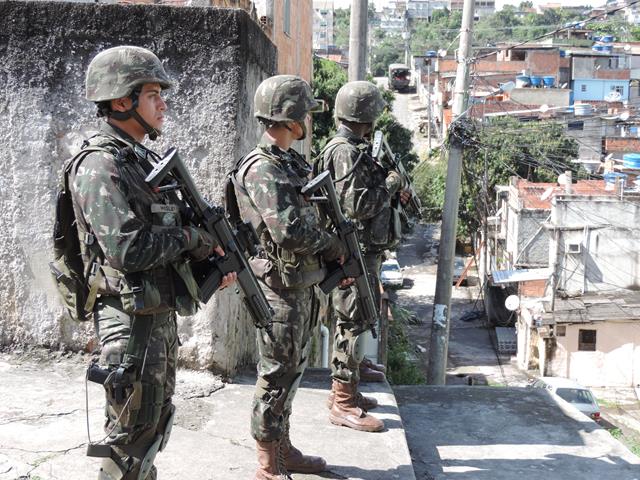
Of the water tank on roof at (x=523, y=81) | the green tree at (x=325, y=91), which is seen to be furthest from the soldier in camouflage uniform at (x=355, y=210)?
the water tank on roof at (x=523, y=81)

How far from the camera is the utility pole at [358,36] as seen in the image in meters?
8.66

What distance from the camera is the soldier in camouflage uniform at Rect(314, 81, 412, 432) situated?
4.42m

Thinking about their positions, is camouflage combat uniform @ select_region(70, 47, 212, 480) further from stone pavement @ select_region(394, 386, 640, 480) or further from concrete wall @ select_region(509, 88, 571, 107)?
concrete wall @ select_region(509, 88, 571, 107)

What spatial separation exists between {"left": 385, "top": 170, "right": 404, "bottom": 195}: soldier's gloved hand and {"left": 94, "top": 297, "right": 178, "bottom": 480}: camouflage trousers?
2167mm

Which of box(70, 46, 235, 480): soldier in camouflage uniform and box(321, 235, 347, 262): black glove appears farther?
box(321, 235, 347, 262): black glove

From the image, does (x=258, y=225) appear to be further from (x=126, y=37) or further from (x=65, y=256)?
(x=126, y=37)

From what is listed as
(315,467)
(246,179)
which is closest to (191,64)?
(246,179)

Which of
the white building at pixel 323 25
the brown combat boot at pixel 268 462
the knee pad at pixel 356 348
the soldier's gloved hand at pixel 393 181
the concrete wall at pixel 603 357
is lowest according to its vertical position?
the concrete wall at pixel 603 357

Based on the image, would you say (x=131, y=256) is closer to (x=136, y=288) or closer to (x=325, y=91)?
(x=136, y=288)

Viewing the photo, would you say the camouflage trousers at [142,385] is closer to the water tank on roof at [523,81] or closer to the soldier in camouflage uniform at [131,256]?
the soldier in camouflage uniform at [131,256]

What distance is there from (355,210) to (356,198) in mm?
68

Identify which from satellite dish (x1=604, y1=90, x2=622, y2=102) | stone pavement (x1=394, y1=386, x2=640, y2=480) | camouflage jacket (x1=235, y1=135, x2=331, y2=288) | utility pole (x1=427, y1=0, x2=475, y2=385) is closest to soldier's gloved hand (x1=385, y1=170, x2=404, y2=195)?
camouflage jacket (x1=235, y1=135, x2=331, y2=288)

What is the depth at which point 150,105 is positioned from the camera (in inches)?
114

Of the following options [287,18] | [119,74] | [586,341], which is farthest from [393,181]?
[586,341]
